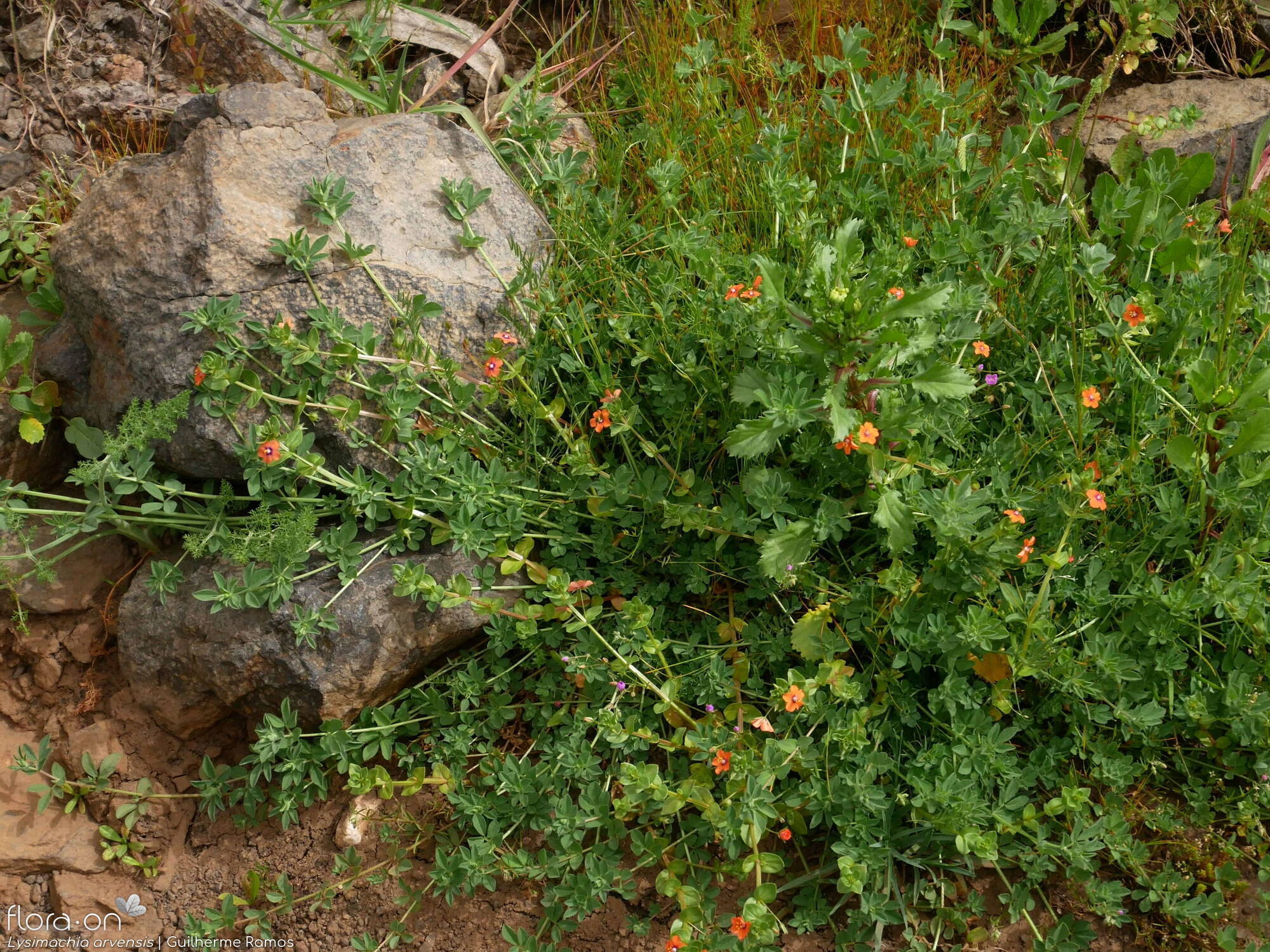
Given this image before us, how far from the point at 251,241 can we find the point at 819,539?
1.93 metres

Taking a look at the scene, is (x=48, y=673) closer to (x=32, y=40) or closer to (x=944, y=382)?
(x=32, y=40)

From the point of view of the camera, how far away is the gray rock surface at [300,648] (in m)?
2.83

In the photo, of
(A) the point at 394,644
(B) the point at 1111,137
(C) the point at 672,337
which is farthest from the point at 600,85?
(A) the point at 394,644

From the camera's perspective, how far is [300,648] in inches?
111

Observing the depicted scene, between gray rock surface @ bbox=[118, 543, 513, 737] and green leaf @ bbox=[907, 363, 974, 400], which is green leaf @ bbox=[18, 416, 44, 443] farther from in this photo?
green leaf @ bbox=[907, 363, 974, 400]

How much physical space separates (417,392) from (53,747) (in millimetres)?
1654

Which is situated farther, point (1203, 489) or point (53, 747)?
point (53, 747)

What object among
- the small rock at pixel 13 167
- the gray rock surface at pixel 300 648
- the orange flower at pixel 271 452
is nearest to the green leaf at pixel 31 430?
the gray rock surface at pixel 300 648

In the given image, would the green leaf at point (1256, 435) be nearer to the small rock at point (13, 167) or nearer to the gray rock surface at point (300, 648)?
the gray rock surface at point (300, 648)

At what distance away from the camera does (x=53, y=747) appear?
10.2ft

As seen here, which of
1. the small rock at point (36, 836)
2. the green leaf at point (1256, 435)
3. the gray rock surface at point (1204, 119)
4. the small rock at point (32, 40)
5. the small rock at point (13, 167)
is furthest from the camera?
the small rock at point (32, 40)

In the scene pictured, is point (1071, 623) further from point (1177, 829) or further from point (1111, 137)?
point (1111, 137)

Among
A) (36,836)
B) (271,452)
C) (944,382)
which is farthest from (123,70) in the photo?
(944,382)

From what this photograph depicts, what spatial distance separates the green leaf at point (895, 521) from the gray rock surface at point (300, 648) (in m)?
1.20
